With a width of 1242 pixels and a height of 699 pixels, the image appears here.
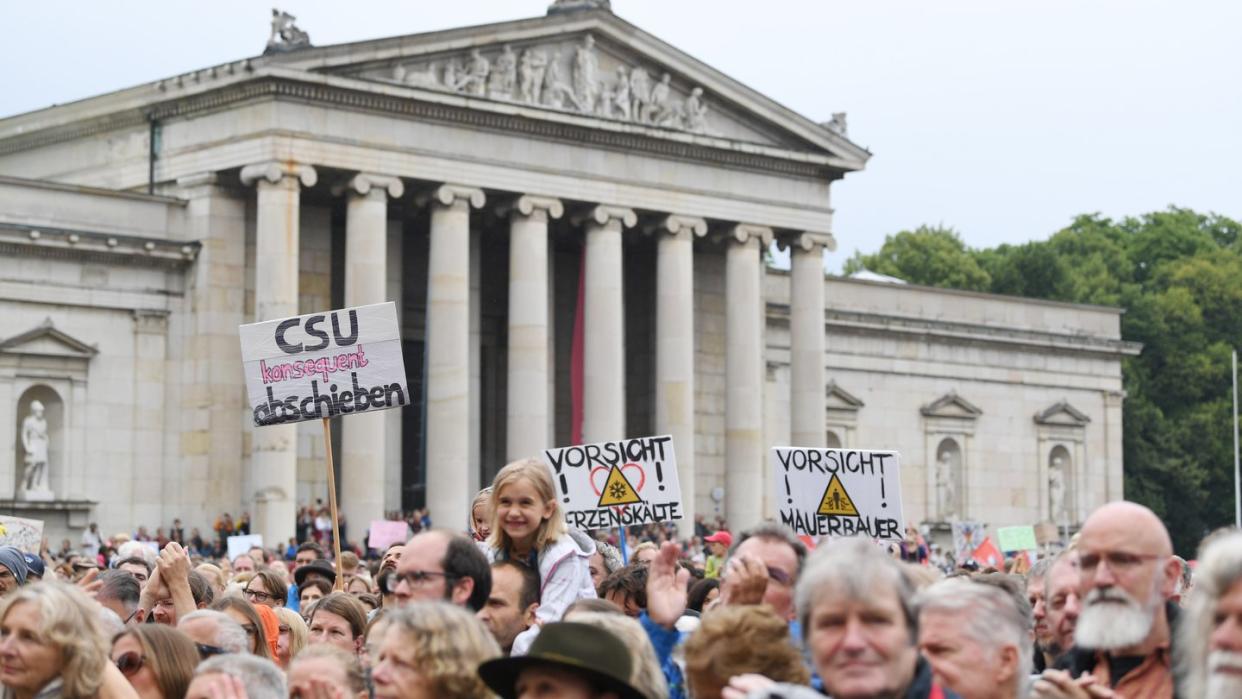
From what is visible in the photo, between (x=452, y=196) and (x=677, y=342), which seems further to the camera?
(x=677, y=342)

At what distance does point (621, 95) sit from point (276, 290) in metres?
12.2

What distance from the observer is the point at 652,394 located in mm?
63062

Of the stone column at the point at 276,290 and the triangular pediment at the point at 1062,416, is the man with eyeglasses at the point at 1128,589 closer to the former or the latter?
the stone column at the point at 276,290

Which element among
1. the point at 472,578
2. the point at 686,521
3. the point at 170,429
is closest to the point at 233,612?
the point at 472,578

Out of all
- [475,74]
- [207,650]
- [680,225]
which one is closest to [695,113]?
[680,225]

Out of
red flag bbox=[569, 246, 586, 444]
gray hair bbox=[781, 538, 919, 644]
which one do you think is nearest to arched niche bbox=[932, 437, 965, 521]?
red flag bbox=[569, 246, 586, 444]

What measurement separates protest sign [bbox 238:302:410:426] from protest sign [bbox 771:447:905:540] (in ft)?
12.0

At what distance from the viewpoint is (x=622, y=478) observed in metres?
21.0

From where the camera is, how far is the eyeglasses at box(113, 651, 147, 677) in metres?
10.5

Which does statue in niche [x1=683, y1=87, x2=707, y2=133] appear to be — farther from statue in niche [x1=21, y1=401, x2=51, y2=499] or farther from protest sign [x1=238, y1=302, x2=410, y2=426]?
protest sign [x1=238, y1=302, x2=410, y2=426]

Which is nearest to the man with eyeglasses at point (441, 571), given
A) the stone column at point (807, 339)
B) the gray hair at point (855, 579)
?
the gray hair at point (855, 579)

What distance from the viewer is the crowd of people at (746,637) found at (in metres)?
7.64

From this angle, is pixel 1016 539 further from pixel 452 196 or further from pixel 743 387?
pixel 743 387

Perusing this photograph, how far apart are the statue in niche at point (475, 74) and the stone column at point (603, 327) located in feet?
15.4
